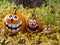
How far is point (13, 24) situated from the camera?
3648 millimetres

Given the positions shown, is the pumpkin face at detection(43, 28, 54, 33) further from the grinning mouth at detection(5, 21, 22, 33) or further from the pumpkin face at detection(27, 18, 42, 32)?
the grinning mouth at detection(5, 21, 22, 33)

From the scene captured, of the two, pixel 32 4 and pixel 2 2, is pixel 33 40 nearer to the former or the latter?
pixel 32 4

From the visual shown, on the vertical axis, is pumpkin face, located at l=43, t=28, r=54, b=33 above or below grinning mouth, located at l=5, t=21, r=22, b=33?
below

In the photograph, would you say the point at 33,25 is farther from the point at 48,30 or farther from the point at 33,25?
the point at 48,30

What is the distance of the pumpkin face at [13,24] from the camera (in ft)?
12.0

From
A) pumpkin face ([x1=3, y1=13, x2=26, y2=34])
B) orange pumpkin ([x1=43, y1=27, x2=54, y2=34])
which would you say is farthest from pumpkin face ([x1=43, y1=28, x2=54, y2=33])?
pumpkin face ([x1=3, y1=13, x2=26, y2=34])

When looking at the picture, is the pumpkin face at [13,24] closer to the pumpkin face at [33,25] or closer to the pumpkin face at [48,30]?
the pumpkin face at [33,25]

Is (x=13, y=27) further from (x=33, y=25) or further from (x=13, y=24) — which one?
(x=33, y=25)

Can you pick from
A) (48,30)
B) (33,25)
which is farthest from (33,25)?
(48,30)

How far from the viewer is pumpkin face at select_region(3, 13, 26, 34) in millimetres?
3648

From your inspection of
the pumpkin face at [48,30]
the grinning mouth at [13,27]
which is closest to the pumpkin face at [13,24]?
the grinning mouth at [13,27]

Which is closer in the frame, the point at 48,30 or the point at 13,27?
the point at 13,27

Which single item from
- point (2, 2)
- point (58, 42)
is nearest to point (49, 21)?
point (58, 42)

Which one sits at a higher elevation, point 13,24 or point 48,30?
point 13,24
